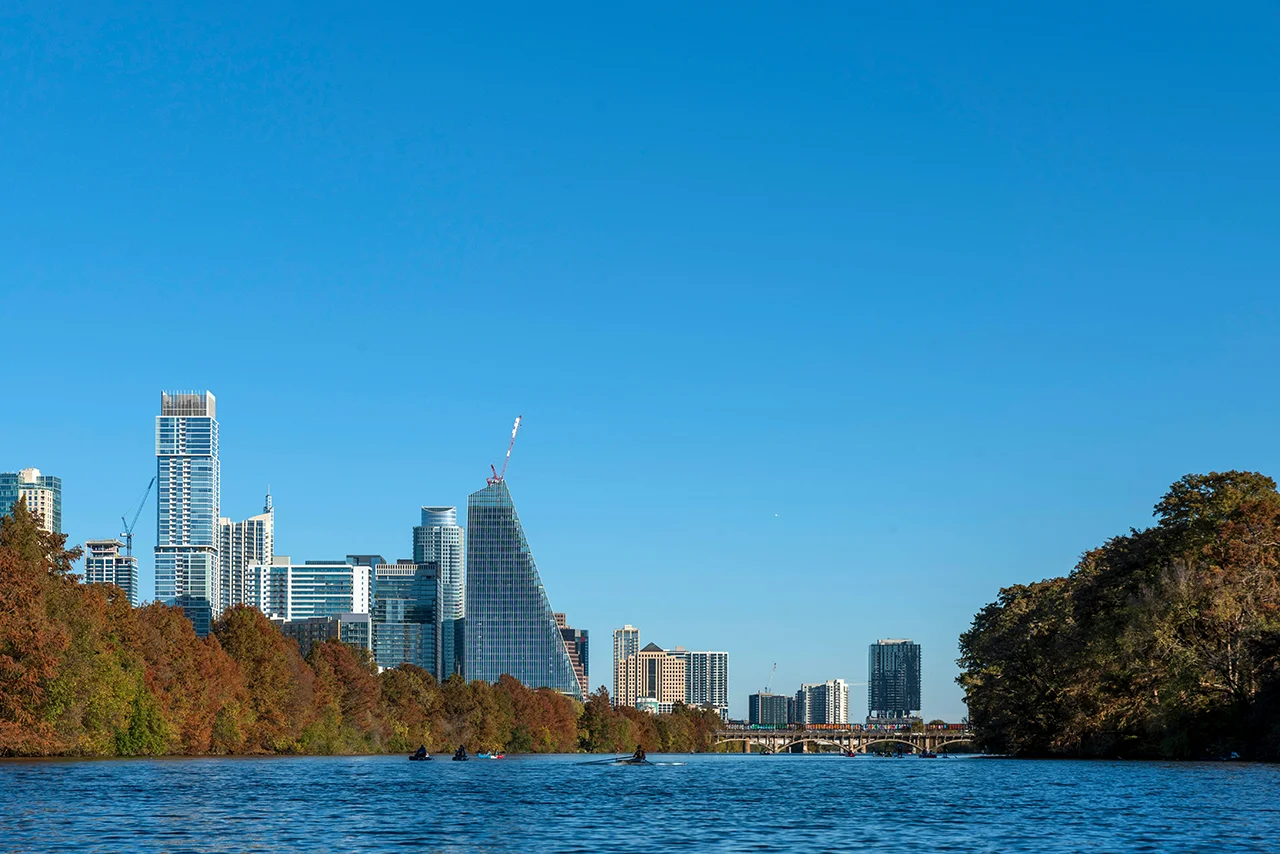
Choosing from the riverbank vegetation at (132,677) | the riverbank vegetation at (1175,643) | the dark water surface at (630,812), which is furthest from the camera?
the riverbank vegetation at (132,677)

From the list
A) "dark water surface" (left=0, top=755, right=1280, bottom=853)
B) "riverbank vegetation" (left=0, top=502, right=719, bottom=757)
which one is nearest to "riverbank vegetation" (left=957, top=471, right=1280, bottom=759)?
"dark water surface" (left=0, top=755, right=1280, bottom=853)

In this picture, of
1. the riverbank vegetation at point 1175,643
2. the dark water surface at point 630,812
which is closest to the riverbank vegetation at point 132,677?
the dark water surface at point 630,812

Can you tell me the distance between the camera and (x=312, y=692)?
18412 centimetres

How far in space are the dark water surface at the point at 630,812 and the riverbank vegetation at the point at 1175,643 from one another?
230 inches

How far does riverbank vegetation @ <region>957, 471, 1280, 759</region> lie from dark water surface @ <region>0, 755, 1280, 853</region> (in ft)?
19.2

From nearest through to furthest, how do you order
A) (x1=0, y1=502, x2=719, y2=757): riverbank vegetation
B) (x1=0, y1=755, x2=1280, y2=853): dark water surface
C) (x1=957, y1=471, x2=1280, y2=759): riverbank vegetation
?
Result: (x1=0, y1=755, x2=1280, y2=853): dark water surface → (x1=957, y1=471, x2=1280, y2=759): riverbank vegetation → (x1=0, y1=502, x2=719, y2=757): riverbank vegetation

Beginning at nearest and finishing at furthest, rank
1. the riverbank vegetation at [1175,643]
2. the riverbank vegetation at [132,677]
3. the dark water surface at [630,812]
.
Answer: the dark water surface at [630,812]
the riverbank vegetation at [1175,643]
the riverbank vegetation at [132,677]

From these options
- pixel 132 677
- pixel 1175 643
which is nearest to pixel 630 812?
pixel 1175 643

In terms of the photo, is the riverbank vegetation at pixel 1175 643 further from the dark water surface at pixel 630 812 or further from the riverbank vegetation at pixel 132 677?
the riverbank vegetation at pixel 132 677

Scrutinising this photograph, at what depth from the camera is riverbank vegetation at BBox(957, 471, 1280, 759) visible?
352ft

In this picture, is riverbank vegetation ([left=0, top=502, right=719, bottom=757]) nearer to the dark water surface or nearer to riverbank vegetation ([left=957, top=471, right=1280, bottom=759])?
the dark water surface

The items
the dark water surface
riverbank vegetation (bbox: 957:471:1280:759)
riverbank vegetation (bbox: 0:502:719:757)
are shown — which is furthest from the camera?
riverbank vegetation (bbox: 0:502:719:757)

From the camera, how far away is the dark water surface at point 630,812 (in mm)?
56050

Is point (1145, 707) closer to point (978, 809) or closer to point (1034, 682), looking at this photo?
point (1034, 682)
